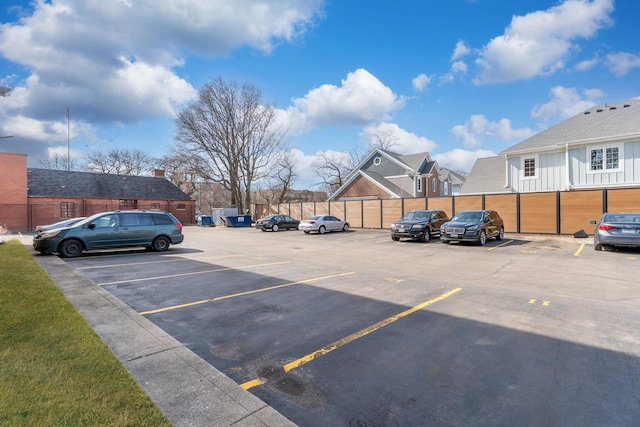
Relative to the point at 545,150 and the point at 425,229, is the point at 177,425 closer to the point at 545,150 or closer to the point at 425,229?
the point at 425,229

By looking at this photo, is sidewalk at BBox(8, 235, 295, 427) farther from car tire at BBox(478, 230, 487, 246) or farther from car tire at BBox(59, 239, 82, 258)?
car tire at BBox(478, 230, 487, 246)

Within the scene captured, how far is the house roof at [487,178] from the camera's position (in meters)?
25.5

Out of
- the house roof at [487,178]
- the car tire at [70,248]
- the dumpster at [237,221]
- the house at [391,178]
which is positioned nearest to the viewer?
the car tire at [70,248]

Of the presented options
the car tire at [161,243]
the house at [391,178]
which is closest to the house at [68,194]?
the house at [391,178]

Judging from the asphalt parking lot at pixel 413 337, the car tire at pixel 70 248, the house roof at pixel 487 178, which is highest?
the house roof at pixel 487 178

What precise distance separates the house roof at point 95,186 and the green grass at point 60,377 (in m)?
38.6

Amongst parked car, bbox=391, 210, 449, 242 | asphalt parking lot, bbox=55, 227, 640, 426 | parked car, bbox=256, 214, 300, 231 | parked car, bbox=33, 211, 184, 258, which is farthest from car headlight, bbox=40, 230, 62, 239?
parked car, bbox=256, 214, 300, 231

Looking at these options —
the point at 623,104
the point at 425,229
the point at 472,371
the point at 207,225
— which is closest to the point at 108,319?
the point at 472,371

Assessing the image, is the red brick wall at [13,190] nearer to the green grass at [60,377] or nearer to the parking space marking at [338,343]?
the green grass at [60,377]

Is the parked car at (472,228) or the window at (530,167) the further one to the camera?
the window at (530,167)

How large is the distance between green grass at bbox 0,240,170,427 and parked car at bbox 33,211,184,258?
27.5 feet

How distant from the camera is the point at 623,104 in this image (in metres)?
23.1

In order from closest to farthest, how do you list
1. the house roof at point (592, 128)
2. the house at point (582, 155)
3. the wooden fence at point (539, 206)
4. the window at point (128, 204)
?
the wooden fence at point (539, 206), the house at point (582, 155), the house roof at point (592, 128), the window at point (128, 204)

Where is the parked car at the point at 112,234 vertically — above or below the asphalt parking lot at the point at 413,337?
above
